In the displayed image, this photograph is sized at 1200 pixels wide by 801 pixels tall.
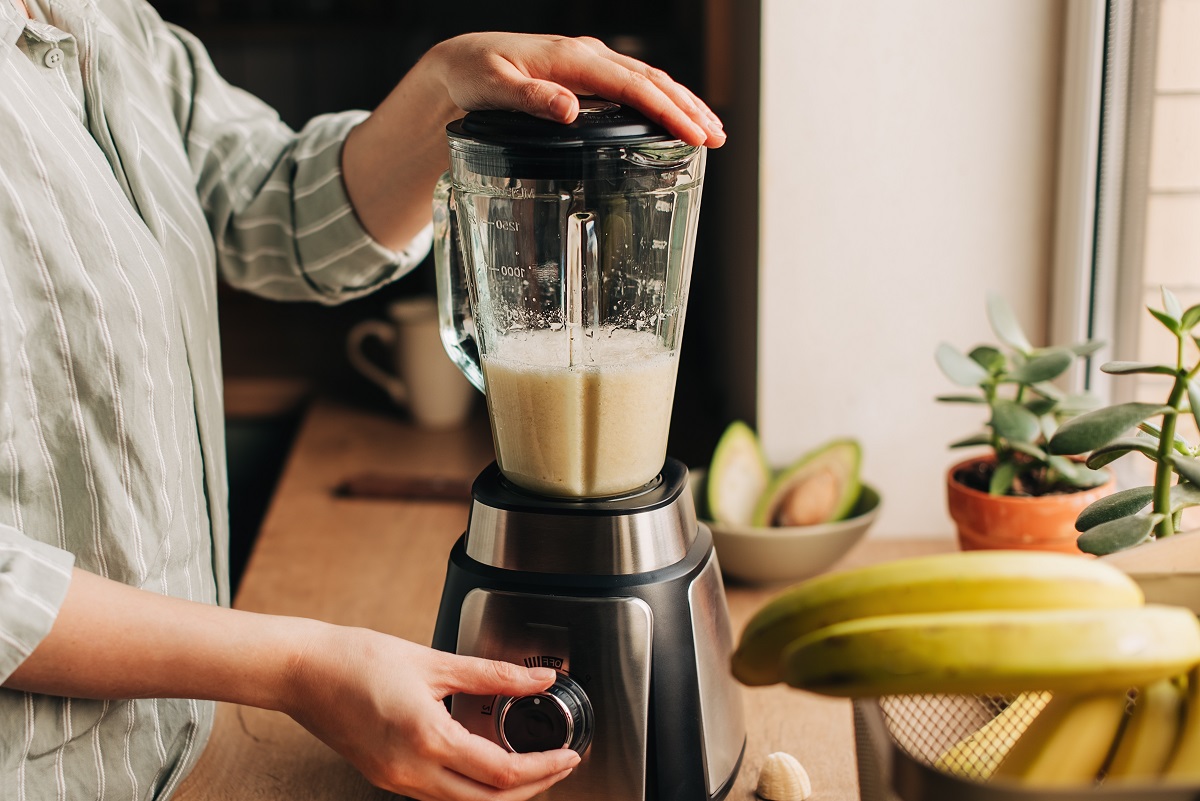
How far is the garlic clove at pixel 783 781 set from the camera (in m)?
0.75

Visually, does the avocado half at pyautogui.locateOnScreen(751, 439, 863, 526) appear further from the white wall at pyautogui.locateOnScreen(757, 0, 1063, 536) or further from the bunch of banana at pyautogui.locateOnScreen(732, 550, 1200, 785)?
the bunch of banana at pyautogui.locateOnScreen(732, 550, 1200, 785)

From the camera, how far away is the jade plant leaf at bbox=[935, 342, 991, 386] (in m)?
0.96

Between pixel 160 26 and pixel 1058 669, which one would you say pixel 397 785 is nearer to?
pixel 1058 669

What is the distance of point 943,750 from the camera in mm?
575

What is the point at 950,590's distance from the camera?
1.59 ft

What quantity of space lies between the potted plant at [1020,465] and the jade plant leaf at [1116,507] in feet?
0.59

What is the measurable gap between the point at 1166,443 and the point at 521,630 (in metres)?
0.41

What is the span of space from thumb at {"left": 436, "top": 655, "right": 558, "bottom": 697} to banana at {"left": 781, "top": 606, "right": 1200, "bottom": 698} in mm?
235

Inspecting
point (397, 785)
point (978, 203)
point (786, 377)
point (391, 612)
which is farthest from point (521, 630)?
point (978, 203)

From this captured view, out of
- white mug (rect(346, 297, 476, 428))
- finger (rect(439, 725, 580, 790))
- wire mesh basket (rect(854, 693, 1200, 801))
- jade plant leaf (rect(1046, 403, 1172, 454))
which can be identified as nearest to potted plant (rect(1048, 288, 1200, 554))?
jade plant leaf (rect(1046, 403, 1172, 454))

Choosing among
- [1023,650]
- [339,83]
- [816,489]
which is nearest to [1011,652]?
[1023,650]

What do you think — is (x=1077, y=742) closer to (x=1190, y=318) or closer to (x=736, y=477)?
(x=1190, y=318)

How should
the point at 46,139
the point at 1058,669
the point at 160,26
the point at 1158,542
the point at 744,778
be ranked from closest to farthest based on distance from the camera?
the point at 1058,669, the point at 1158,542, the point at 46,139, the point at 744,778, the point at 160,26

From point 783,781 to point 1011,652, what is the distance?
14.0 inches
